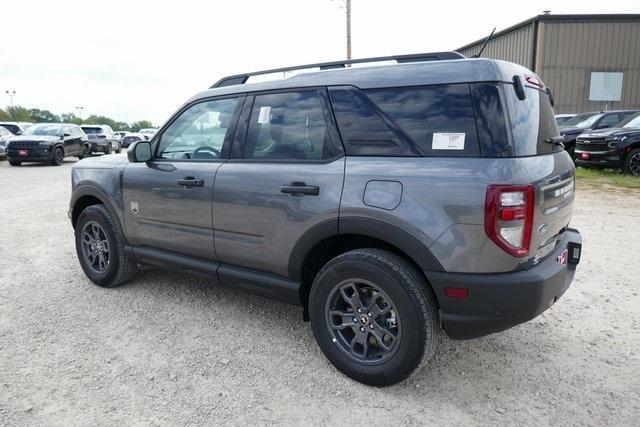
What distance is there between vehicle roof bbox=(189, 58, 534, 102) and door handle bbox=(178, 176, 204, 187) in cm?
84

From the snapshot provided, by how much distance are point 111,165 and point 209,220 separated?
143cm

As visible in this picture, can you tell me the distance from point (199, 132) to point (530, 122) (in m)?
2.42

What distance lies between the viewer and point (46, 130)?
60.2ft

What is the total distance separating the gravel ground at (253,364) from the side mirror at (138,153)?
1.23 metres

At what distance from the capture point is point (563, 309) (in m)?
3.87

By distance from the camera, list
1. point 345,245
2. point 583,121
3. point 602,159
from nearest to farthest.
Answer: point 345,245 → point 602,159 → point 583,121

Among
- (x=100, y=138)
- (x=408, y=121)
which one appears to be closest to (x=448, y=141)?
(x=408, y=121)

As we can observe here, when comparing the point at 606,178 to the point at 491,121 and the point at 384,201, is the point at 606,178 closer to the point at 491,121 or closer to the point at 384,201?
the point at 491,121

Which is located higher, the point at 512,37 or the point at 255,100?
the point at 512,37

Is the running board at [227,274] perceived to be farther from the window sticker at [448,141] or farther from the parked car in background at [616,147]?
the parked car in background at [616,147]

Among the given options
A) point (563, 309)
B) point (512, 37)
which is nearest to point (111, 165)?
point (563, 309)

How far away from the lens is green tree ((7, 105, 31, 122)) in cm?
8134

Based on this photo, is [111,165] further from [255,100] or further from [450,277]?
[450,277]

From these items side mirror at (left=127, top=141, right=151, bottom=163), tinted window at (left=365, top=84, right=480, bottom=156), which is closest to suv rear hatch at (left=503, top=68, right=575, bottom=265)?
tinted window at (left=365, top=84, right=480, bottom=156)
